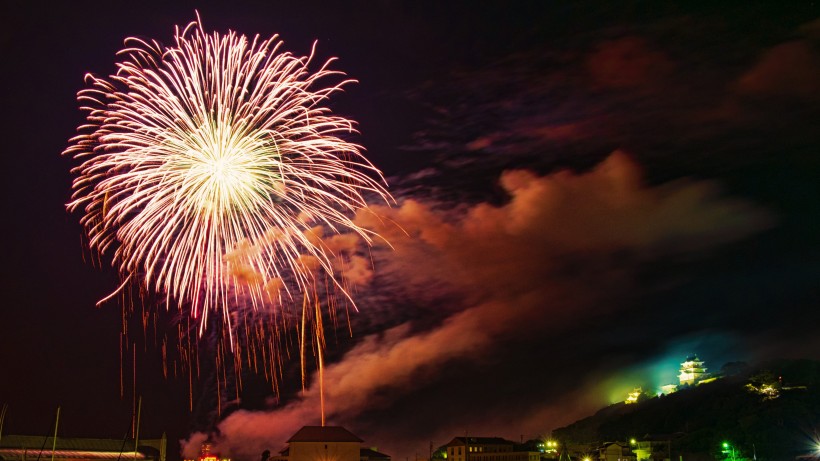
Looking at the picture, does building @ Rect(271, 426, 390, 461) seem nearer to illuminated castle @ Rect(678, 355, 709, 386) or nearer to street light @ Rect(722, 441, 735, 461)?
street light @ Rect(722, 441, 735, 461)

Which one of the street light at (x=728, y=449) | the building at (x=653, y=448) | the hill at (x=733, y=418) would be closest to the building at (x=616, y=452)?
the building at (x=653, y=448)

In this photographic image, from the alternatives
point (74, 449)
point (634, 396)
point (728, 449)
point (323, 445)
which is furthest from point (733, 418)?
point (74, 449)

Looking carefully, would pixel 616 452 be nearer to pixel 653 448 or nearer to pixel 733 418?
pixel 653 448

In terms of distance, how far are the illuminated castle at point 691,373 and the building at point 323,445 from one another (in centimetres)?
11548

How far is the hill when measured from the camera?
294 feet

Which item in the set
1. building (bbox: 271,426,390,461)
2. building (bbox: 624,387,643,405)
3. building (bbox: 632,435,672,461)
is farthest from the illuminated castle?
building (bbox: 271,426,390,461)

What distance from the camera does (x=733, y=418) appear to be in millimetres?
103938

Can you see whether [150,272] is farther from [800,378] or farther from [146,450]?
[800,378]

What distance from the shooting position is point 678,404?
133m

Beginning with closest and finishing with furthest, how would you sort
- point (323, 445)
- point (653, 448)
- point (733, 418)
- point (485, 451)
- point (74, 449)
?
point (74, 449) < point (323, 445) < point (485, 451) < point (653, 448) < point (733, 418)

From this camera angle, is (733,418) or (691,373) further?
(691,373)

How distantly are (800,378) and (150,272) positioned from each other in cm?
13517

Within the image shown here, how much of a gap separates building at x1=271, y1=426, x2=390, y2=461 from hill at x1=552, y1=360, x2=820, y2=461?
48.2 m

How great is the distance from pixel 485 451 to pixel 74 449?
164ft
